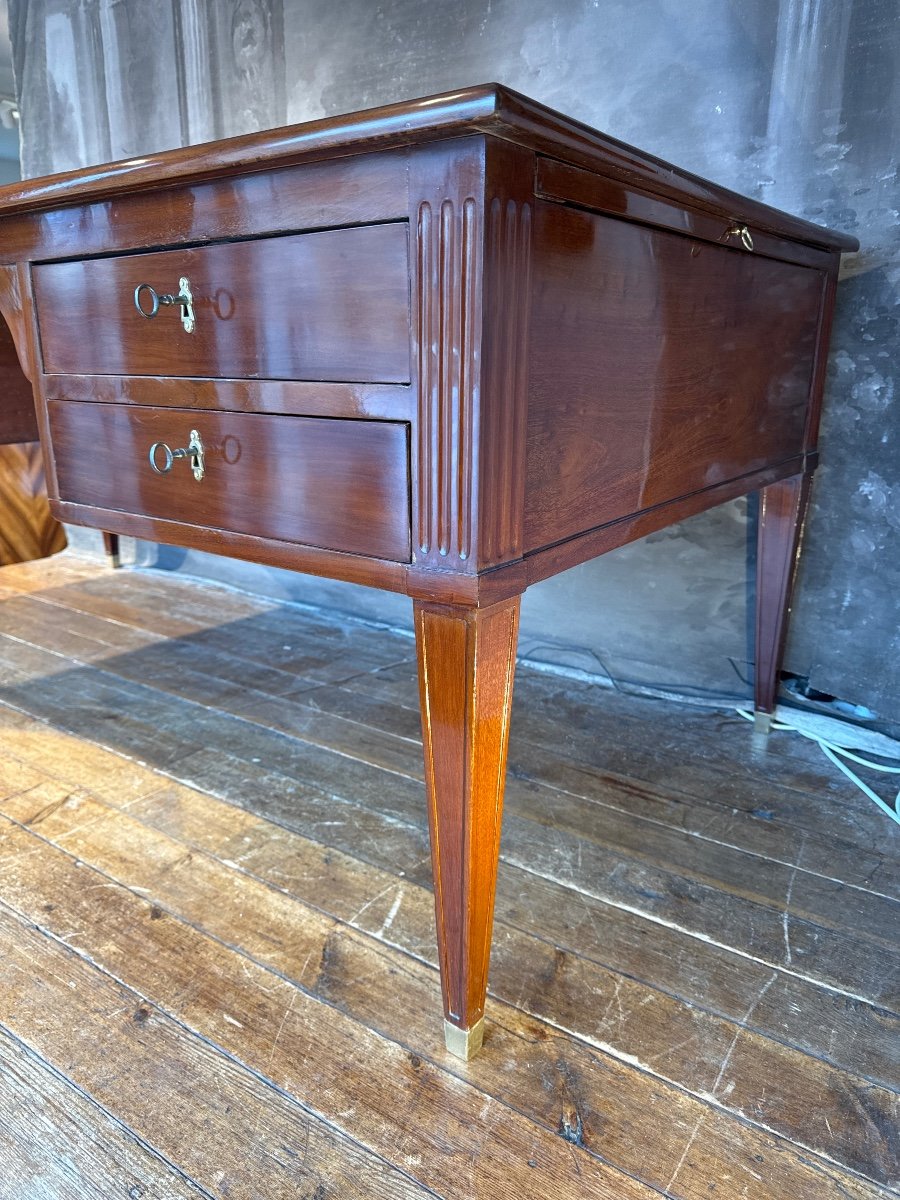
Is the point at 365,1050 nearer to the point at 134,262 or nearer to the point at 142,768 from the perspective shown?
the point at 142,768

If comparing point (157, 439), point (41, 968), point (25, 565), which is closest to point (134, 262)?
point (157, 439)

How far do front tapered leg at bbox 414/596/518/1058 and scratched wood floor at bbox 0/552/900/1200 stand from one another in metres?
0.09

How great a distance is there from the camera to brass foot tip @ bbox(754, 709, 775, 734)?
54.4 inches

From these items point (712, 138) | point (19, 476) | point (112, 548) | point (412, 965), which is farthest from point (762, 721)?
point (112, 548)

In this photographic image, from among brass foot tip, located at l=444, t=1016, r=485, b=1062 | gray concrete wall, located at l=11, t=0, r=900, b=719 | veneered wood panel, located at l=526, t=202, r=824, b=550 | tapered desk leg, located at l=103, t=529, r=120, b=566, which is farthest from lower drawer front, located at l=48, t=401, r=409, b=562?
tapered desk leg, located at l=103, t=529, r=120, b=566

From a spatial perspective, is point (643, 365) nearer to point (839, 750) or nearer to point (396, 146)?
point (396, 146)

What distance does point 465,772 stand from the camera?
68 centimetres

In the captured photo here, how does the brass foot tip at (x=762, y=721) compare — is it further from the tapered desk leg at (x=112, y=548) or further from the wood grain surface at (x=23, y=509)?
the tapered desk leg at (x=112, y=548)

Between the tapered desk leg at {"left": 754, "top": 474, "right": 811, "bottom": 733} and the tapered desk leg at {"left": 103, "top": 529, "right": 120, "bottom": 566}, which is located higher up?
the tapered desk leg at {"left": 754, "top": 474, "right": 811, "bottom": 733}

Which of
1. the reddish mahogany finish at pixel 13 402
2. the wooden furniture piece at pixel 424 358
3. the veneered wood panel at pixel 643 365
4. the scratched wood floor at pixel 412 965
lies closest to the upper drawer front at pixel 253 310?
the wooden furniture piece at pixel 424 358

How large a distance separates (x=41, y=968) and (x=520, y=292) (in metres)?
0.82

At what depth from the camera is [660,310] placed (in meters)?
0.81

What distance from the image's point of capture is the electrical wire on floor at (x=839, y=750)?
1191 millimetres

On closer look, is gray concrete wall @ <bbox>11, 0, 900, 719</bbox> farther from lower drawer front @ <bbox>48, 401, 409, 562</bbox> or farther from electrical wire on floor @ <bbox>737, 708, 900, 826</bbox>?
lower drawer front @ <bbox>48, 401, 409, 562</bbox>
